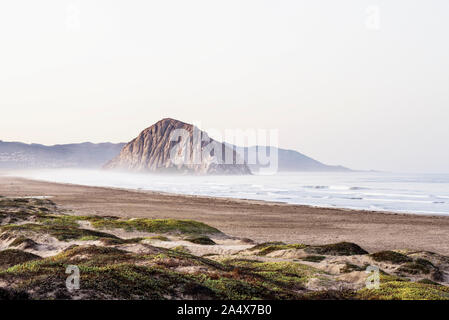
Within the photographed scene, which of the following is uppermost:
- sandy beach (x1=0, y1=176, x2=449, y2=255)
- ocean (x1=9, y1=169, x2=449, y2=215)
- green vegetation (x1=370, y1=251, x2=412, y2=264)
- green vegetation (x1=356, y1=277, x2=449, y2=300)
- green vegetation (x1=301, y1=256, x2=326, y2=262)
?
green vegetation (x1=356, y1=277, x2=449, y2=300)

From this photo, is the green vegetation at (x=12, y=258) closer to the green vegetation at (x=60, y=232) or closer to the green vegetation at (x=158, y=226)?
the green vegetation at (x=60, y=232)

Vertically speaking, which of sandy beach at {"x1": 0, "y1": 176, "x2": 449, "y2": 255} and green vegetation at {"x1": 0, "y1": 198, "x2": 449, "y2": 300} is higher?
green vegetation at {"x1": 0, "y1": 198, "x2": 449, "y2": 300}

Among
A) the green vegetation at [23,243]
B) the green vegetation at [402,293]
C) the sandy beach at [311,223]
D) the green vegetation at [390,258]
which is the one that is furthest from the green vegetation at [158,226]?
the green vegetation at [402,293]

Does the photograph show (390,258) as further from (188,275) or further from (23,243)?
(23,243)

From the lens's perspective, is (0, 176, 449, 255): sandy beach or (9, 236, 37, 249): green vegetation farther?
(0, 176, 449, 255): sandy beach

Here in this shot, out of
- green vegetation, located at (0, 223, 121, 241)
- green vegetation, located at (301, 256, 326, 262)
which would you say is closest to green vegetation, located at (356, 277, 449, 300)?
green vegetation, located at (301, 256, 326, 262)

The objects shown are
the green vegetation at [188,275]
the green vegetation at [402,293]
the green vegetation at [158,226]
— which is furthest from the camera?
the green vegetation at [158,226]

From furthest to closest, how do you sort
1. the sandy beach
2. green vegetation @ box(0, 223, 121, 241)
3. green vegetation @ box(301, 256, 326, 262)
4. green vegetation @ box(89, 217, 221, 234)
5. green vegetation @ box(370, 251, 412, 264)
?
green vegetation @ box(89, 217, 221, 234) < the sandy beach < green vegetation @ box(0, 223, 121, 241) < green vegetation @ box(301, 256, 326, 262) < green vegetation @ box(370, 251, 412, 264)

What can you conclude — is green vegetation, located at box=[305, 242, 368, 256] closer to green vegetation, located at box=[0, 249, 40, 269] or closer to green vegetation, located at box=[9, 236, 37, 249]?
green vegetation, located at box=[0, 249, 40, 269]

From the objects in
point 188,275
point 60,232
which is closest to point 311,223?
point 60,232

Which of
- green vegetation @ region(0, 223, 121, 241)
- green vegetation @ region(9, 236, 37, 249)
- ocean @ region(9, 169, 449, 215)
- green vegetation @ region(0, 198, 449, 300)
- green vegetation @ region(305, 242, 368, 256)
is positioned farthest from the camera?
ocean @ region(9, 169, 449, 215)

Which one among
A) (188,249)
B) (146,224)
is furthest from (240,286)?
(146,224)

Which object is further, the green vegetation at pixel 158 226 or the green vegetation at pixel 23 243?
the green vegetation at pixel 158 226
